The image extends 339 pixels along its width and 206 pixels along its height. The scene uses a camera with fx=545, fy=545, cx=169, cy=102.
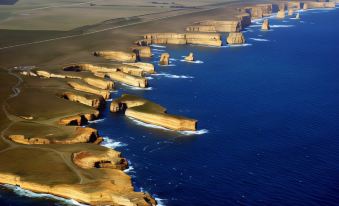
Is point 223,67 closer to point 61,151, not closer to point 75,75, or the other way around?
point 75,75

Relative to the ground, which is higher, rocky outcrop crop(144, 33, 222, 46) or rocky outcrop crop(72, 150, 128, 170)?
rocky outcrop crop(144, 33, 222, 46)

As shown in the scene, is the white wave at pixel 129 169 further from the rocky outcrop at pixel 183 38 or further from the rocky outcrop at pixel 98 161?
the rocky outcrop at pixel 183 38

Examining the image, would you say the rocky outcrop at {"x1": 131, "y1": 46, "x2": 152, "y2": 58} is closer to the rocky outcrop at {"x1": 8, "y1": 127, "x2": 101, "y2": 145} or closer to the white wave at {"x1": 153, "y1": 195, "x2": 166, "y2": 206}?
the rocky outcrop at {"x1": 8, "y1": 127, "x2": 101, "y2": 145}

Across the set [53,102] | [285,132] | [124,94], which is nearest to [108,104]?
[124,94]

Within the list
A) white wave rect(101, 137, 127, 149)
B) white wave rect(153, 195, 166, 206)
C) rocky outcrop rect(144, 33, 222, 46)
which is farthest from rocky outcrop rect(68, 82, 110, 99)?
rocky outcrop rect(144, 33, 222, 46)

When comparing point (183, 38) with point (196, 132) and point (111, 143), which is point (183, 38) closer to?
point (196, 132)

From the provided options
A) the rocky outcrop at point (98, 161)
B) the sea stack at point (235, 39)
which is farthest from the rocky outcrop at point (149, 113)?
the sea stack at point (235, 39)

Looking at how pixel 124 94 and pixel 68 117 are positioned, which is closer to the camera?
pixel 68 117

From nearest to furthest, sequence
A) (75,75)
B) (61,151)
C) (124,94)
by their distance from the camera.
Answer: (61,151) < (124,94) < (75,75)
